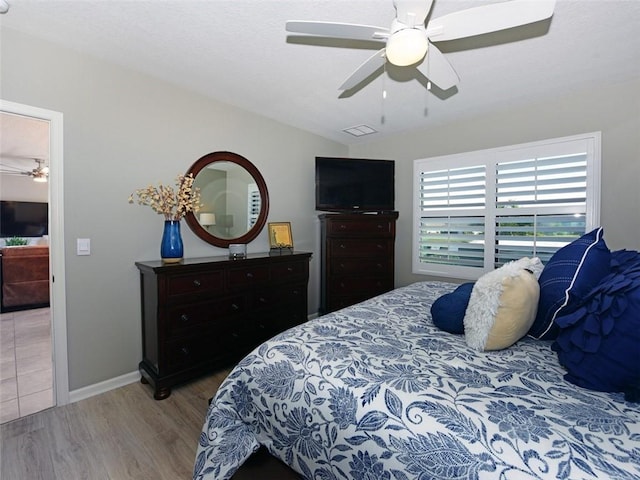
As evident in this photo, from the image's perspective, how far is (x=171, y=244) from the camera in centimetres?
240

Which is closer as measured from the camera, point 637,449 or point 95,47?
point 637,449

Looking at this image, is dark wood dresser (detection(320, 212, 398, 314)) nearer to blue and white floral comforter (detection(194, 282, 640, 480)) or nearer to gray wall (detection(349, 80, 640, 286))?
gray wall (detection(349, 80, 640, 286))

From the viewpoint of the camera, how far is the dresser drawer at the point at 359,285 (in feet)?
11.5

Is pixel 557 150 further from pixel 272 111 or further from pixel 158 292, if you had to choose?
pixel 158 292

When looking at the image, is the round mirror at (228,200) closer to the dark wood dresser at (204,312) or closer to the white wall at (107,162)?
the white wall at (107,162)

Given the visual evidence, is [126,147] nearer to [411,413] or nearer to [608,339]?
[411,413]

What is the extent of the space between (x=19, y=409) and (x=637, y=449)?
10.6ft

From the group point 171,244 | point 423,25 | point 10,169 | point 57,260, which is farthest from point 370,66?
point 10,169

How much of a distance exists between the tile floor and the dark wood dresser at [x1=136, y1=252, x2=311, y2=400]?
0.72 meters

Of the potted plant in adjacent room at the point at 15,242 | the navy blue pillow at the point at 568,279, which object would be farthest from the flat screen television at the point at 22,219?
the navy blue pillow at the point at 568,279

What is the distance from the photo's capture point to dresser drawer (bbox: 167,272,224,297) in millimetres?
2215

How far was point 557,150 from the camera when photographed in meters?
2.83

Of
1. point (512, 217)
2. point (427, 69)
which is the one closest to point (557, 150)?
point (512, 217)

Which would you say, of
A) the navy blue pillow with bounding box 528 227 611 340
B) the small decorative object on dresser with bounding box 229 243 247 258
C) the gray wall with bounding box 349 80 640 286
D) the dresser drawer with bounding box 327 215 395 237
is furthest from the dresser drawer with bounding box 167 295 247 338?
the gray wall with bounding box 349 80 640 286
